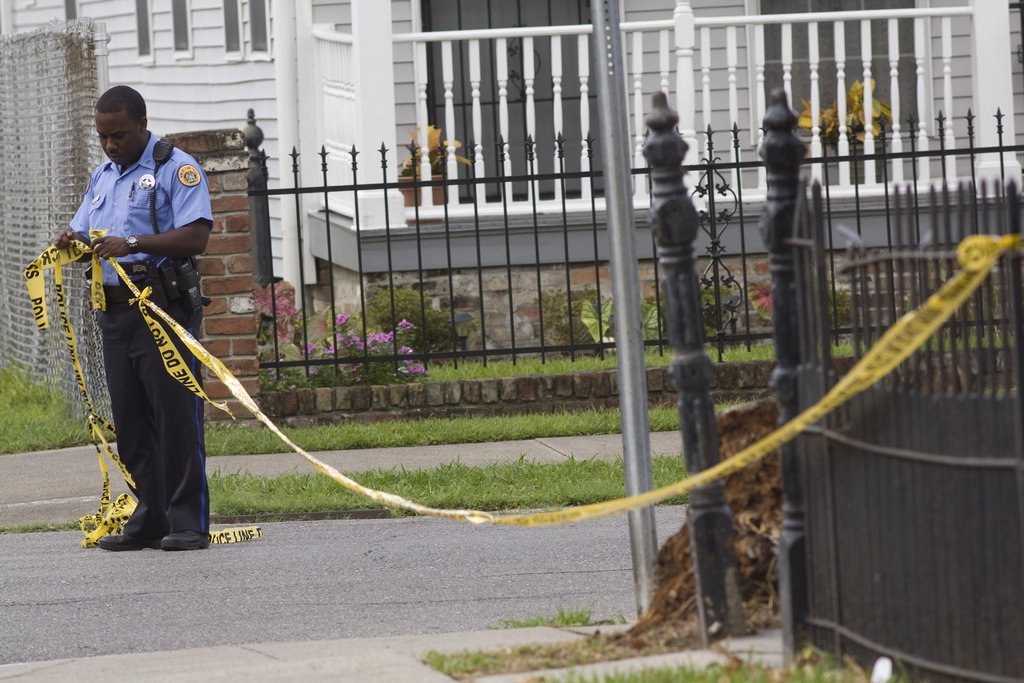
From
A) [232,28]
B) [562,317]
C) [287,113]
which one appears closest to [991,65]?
[562,317]

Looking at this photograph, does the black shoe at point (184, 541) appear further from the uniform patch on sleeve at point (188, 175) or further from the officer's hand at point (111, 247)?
the uniform patch on sleeve at point (188, 175)

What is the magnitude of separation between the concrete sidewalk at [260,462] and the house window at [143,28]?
8.90 metres

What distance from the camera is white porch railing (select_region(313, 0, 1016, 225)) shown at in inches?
468

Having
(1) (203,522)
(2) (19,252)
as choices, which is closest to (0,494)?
(1) (203,522)

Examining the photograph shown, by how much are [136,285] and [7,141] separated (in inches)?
240

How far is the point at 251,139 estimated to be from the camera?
13859mm

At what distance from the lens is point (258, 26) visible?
1534 centimetres

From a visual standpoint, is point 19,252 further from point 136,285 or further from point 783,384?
point 783,384

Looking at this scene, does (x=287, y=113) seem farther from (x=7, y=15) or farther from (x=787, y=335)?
(x=787, y=335)

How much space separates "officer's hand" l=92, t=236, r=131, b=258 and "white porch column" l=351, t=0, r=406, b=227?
5209 millimetres

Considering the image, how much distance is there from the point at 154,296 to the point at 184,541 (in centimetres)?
105

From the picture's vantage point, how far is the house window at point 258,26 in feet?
50.0

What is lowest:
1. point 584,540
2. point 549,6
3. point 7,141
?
point 584,540

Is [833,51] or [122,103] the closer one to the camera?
[122,103]
